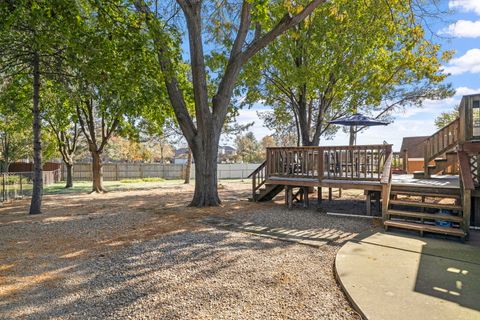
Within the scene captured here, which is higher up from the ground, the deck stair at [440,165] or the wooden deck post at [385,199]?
the deck stair at [440,165]

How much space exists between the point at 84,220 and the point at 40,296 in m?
4.42

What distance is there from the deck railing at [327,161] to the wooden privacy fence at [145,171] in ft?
62.6

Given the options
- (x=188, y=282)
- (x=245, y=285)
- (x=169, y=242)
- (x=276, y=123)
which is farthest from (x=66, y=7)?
(x=276, y=123)

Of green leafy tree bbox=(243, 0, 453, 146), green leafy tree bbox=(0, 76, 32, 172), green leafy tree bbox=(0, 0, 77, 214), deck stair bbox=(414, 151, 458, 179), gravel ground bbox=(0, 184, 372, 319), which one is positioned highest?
green leafy tree bbox=(243, 0, 453, 146)

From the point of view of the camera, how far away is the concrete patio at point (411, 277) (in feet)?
8.91

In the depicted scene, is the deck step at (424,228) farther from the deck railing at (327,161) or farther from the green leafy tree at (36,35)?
the green leafy tree at (36,35)

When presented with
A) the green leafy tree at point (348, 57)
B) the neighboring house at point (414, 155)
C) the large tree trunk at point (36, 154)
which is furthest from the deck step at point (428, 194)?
the large tree trunk at point (36, 154)

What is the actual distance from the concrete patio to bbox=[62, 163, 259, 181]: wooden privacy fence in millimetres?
23645

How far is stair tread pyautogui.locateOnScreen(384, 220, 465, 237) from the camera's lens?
5113mm

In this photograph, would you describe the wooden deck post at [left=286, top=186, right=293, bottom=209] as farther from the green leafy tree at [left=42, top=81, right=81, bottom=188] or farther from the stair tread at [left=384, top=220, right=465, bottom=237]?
the green leafy tree at [left=42, top=81, right=81, bottom=188]

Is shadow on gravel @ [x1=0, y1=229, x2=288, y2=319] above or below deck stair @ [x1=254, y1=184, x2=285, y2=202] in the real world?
below

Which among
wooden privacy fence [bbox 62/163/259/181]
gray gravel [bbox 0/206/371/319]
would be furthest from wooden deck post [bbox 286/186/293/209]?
wooden privacy fence [bbox 62/163/259/181]

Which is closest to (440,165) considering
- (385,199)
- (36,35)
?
(385,199)

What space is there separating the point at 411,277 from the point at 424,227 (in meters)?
2.43
